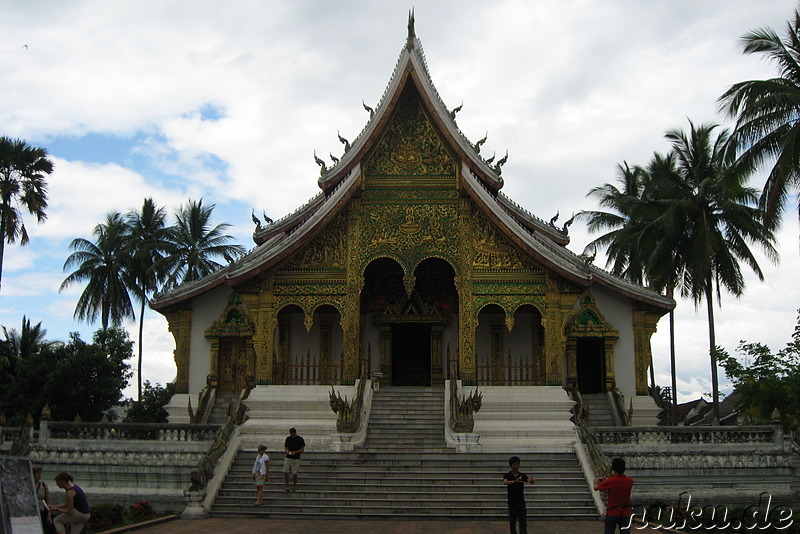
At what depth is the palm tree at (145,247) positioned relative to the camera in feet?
112

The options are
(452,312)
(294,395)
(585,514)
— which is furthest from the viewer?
(452,312)

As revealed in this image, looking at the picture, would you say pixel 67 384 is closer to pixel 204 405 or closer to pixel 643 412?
pixel 204 405

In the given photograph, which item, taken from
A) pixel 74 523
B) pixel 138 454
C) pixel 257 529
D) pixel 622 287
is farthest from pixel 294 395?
pixel 74 523

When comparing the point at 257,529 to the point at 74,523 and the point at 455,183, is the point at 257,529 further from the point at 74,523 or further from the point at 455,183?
the point at 455,183

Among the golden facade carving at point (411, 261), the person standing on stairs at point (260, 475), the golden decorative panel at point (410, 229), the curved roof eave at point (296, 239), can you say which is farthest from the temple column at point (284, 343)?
the person standing on stairs at point (260, 475)

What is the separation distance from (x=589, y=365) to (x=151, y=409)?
13522mm

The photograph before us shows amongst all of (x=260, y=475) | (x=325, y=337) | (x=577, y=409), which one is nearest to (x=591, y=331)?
(x=577, y=409)

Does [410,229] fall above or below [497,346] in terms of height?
above

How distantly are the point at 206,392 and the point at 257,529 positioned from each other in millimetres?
8868

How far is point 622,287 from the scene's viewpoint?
1992 centimetres

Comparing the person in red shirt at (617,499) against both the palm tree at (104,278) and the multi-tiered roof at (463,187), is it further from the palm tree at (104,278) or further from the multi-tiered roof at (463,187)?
the palm tree at (104,278)

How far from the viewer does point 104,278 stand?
35.2 metres

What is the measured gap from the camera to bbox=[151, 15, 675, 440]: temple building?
19062mm

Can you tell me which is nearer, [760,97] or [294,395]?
[760,97]
